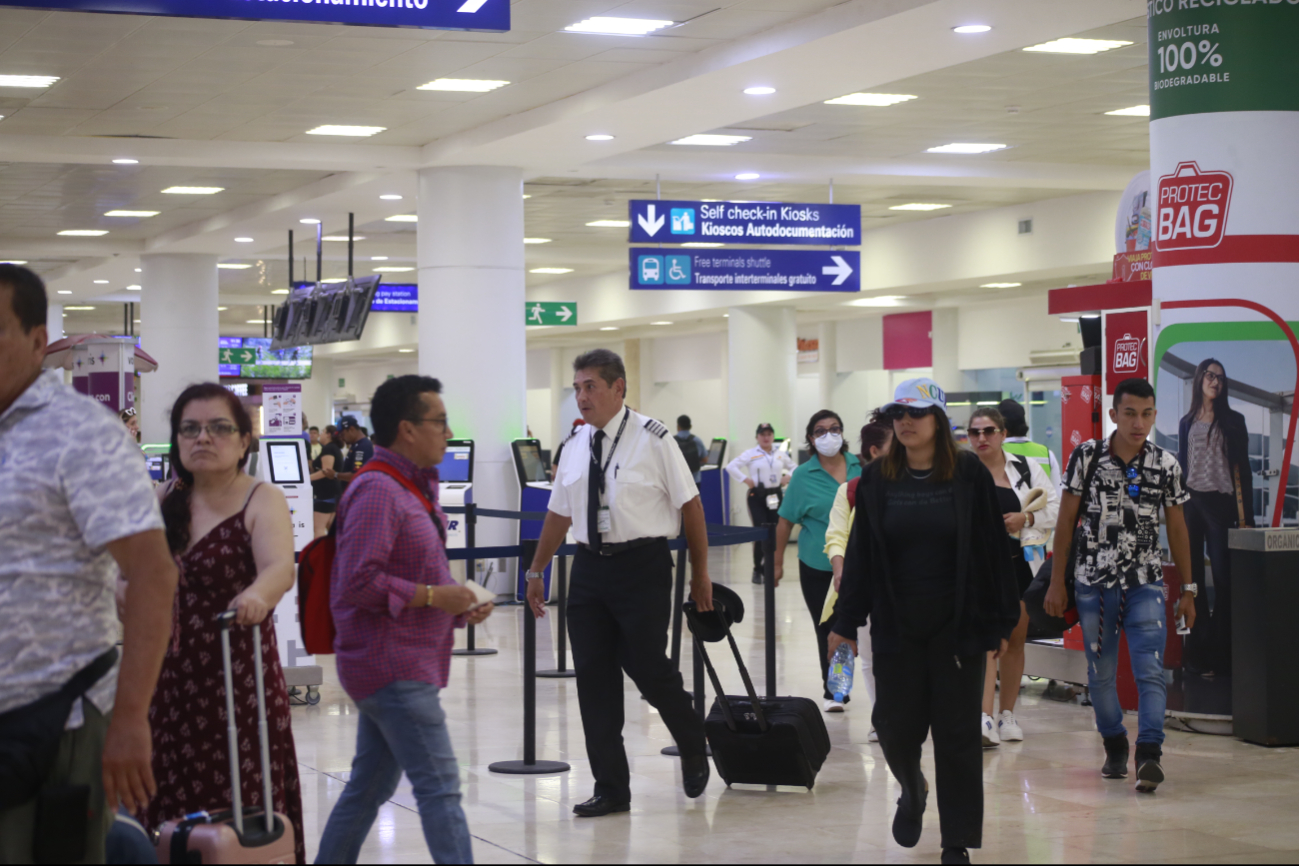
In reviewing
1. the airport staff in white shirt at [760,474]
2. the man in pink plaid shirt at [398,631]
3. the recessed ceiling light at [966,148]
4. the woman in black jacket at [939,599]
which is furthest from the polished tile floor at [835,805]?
the airport staff in white shirt at [760,474]

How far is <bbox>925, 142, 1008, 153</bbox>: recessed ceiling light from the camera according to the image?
47.0 ft

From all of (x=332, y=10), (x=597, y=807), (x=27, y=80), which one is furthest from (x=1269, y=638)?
(x=27, y=80)

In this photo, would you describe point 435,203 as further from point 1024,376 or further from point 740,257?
point 1024,376

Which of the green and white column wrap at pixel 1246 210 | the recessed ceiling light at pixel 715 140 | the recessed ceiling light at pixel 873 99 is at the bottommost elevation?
the green and white column wrap at pixel 1246 210

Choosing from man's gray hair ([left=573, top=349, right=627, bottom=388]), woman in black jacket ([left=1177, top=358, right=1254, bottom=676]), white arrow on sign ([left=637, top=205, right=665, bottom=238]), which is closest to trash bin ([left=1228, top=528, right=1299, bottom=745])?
woman in black jacket ([left=1177, top=358, right=1254, bottom=676])

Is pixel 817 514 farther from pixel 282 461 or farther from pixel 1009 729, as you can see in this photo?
pixel 282 461

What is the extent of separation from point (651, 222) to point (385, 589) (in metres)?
10.4

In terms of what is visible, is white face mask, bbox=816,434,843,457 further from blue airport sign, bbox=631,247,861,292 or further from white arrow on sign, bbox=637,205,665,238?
blue airport sign, bbox=631,247,861,292

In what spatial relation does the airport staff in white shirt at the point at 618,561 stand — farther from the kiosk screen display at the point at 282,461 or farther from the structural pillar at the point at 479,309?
the structural pillar at the point at 479,309

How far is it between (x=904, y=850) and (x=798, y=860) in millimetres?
405

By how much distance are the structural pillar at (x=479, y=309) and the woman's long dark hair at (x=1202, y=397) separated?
745cm

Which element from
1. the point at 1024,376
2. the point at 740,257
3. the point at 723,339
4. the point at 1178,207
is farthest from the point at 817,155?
the point at 723,339

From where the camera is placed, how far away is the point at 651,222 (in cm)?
1387

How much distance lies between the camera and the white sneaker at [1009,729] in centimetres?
704
